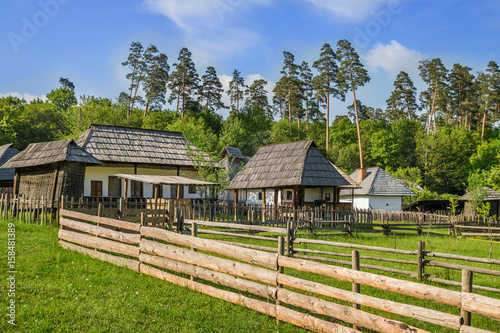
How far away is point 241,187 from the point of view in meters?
30.2

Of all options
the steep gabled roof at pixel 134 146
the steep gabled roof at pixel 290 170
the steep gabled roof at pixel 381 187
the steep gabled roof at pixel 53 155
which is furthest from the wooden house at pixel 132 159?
the steep gabled roof at pixel 381 187

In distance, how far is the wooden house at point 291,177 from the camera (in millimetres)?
27000

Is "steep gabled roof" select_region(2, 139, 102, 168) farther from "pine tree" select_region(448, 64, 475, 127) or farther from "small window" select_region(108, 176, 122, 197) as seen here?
"pine tree" select_region(448, 64, 475, 127)

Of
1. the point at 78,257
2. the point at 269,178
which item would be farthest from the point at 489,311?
the point at 269,178

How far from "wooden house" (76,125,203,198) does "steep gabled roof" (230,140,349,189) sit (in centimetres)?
401

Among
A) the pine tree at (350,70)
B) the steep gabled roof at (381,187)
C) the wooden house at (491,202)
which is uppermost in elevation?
the pine tree at (350,70)

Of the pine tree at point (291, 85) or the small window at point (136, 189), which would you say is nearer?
the small window at point (136, 189)

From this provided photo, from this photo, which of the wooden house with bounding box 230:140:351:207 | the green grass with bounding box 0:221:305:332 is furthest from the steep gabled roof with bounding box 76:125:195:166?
the green grass with bounding box 0:221:305:332

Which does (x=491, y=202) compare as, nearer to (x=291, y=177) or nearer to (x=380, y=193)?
(x=380, y=193)

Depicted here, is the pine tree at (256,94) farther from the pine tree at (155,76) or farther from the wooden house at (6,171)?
the wooden house at (6,171)

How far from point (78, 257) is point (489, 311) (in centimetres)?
870

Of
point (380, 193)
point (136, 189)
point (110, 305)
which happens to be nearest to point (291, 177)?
point (136, 189)

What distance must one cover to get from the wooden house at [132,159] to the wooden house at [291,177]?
429cm

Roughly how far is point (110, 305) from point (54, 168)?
14222 millimetres
